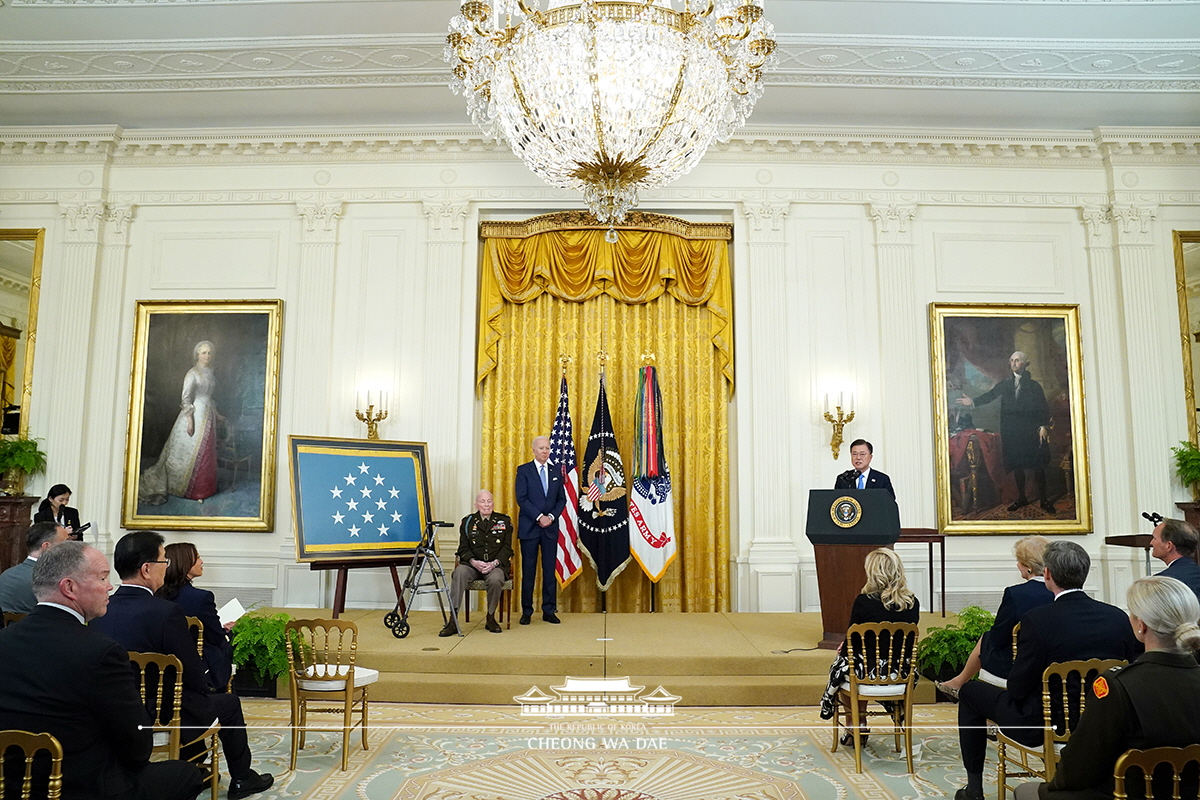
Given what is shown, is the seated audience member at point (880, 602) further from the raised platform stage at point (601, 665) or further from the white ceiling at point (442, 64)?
the white ceiling at point (442, 64)

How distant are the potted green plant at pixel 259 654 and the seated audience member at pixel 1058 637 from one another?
4.74m

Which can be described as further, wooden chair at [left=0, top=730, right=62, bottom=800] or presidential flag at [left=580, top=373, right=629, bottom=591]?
presidential flag at [left=580, top=373, right=629, bottom=591]

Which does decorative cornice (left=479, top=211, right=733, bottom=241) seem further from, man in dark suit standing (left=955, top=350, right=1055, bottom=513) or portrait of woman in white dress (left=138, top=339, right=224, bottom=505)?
portrait of woman in white dress (left=138, top=339, right=224, bottom=505)

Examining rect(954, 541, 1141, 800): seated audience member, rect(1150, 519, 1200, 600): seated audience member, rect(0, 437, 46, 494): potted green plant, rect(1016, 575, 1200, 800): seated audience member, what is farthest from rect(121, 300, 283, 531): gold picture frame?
rect(1016, 575, 1200, 800): seated audience member

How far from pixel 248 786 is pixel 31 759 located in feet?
6.26

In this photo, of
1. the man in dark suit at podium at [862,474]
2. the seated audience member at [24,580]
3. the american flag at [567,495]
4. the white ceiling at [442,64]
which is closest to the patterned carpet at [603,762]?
the seated audience member at [24,580]

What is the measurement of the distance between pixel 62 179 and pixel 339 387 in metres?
3.96

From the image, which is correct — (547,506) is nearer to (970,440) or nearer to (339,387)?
(339,387)

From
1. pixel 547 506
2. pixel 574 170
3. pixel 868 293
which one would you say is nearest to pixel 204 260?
pixel 547 506

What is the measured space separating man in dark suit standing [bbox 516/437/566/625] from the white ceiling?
3990 mm

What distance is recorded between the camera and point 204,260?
30.7ft

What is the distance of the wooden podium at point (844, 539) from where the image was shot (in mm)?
6363

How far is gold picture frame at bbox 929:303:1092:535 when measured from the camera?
28.9ft

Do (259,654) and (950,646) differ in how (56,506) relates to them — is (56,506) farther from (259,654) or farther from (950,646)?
(950,646)
